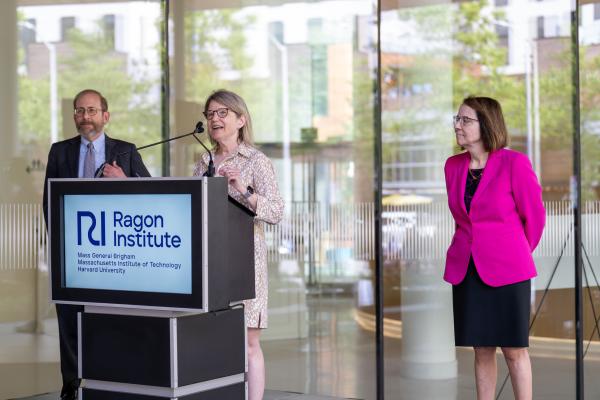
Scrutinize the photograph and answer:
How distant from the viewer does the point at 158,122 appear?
286 inches

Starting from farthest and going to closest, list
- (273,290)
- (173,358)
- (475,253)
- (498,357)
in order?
(273,290) → (498,357) → (475,253) → (173,358)

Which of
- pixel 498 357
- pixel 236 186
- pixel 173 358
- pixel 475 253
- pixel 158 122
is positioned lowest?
pixel 498 357

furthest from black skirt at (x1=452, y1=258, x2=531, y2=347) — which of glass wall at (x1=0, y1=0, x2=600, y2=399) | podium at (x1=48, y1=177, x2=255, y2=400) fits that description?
glass wall at (x1=0, y1=0, x2=600, y2=399)

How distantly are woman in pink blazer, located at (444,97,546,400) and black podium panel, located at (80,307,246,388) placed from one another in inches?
47.9

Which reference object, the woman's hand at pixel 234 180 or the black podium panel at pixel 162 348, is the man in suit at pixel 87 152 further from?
the black podium panel at pixel 162 348

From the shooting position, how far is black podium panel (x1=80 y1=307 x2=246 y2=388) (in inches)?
148

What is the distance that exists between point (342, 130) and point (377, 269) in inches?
38.0

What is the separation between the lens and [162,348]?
12.3 feet

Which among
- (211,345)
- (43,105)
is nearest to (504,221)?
(211,345)

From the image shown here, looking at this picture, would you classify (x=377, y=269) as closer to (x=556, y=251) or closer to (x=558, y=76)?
Answer: (x=556, y=251)

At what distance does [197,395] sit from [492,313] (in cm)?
157

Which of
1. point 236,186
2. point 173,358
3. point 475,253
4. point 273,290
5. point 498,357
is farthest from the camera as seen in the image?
point 273,290

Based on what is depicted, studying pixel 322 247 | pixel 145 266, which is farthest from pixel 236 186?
pixel 322 247

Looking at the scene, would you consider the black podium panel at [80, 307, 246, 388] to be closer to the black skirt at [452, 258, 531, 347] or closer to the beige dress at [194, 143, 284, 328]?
the beige dress at [194, 143, 284, 328]
